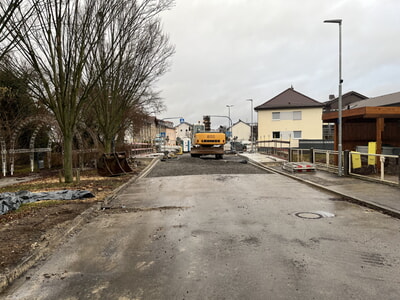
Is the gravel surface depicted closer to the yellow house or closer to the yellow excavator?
the yellow excavator

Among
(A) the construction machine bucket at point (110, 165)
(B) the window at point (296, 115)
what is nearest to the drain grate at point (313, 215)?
(A) the construction machine bucket at point (110, 165)

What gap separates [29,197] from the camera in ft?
29.8

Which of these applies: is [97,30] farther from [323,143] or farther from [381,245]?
[323,143]

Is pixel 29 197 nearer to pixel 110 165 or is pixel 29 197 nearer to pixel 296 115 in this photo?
pixel 110 165

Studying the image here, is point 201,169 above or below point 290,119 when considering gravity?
below

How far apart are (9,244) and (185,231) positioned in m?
2.92

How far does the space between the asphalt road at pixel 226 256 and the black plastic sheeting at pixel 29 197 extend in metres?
1.88

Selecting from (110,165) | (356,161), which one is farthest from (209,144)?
(356,161)

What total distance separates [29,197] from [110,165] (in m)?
7.23

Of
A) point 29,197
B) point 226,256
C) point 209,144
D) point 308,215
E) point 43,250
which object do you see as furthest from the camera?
point 209,144

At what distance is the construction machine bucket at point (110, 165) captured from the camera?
15.9 m

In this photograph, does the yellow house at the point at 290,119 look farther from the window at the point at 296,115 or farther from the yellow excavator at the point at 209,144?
the yellow excavator at the point at 209,144

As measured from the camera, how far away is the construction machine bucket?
52.1 feet

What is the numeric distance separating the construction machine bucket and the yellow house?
101 feet
